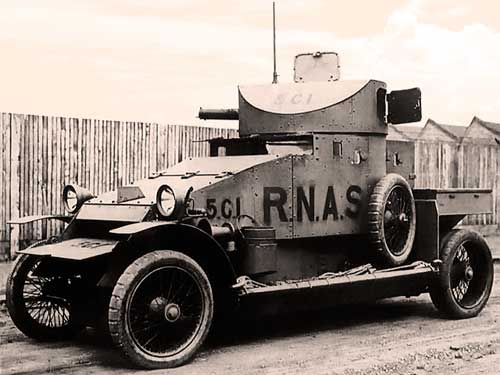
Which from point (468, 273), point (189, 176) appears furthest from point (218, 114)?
point (468, 273)

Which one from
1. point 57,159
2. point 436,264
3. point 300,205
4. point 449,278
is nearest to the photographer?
point 300,205

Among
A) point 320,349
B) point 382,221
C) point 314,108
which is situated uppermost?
point 314,108

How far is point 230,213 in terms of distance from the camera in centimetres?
779

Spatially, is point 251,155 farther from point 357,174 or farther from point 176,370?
point 176,370

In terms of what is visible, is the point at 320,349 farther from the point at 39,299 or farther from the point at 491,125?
the point at 491,125

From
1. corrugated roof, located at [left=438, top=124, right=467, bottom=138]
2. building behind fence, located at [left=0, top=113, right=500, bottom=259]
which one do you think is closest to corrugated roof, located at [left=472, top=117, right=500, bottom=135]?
corrugated roof, located at [left=438, top=124, right=467, bottom=138]

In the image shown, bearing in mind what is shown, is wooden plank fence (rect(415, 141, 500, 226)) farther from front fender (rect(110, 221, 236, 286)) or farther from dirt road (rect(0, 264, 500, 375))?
front fender (rect(110, 221, 236, 286))

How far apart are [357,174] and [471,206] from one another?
172 centimetres

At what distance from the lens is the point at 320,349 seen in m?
7.61

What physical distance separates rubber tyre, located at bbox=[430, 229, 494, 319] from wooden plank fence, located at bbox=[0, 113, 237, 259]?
538 cm

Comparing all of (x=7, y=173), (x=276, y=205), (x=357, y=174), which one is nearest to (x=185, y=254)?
(x=276, y=205)

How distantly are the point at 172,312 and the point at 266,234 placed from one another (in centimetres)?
118

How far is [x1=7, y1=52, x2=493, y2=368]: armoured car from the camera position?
23.0 ft

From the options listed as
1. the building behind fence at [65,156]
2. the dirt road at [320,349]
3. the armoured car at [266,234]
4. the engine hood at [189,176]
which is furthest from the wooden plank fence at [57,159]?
the engine hood at [189,176]
